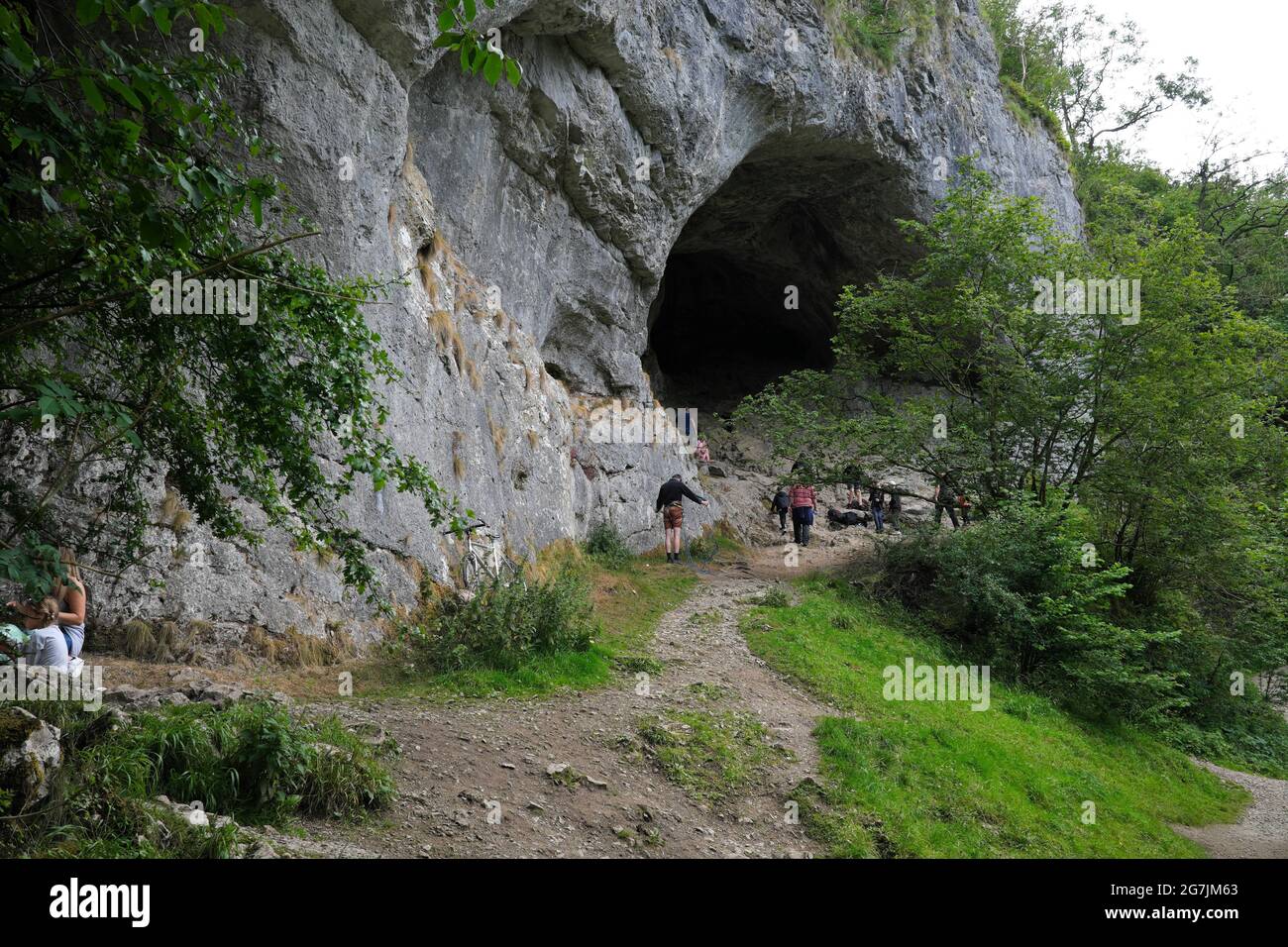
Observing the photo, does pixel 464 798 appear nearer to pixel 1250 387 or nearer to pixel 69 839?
pixel 69 839

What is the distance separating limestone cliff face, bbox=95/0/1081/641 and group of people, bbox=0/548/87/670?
2.78 feet

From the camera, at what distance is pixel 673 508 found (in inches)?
704

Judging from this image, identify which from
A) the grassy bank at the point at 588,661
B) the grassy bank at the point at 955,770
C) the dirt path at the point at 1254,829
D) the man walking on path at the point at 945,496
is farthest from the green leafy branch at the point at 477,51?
the man walking on path at the point at 945,496

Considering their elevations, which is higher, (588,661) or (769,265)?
(769,265)

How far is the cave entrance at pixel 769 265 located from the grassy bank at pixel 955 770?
14861 millimetres

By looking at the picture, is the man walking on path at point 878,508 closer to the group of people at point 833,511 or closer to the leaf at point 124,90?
the group of people at point 833,511

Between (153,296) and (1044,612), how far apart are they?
15231 mm

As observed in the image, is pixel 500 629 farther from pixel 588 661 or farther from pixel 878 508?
pixel 878 508

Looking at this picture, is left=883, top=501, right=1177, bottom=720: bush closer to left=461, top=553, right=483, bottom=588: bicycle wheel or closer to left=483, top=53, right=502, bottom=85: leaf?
left=461, top=553, right=483, bottom=588: bicycle wheel

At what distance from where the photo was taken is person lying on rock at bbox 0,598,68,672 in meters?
6.11

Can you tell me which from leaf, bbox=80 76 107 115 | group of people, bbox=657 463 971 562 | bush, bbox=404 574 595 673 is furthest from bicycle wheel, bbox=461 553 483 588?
leaf, bbox=80 76 107 115

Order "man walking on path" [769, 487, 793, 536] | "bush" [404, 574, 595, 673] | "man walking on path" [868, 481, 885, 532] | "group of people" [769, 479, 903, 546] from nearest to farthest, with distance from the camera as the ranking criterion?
"bush" [404, 574, 595, 673], "group of people" [769, 479, 903, 546], "man walking on path" [769, 487, 793, 536], "man walking on path" [868, 481, 885, 532]

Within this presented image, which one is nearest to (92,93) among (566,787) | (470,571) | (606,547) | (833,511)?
(566,787)

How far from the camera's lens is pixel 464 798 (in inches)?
243
